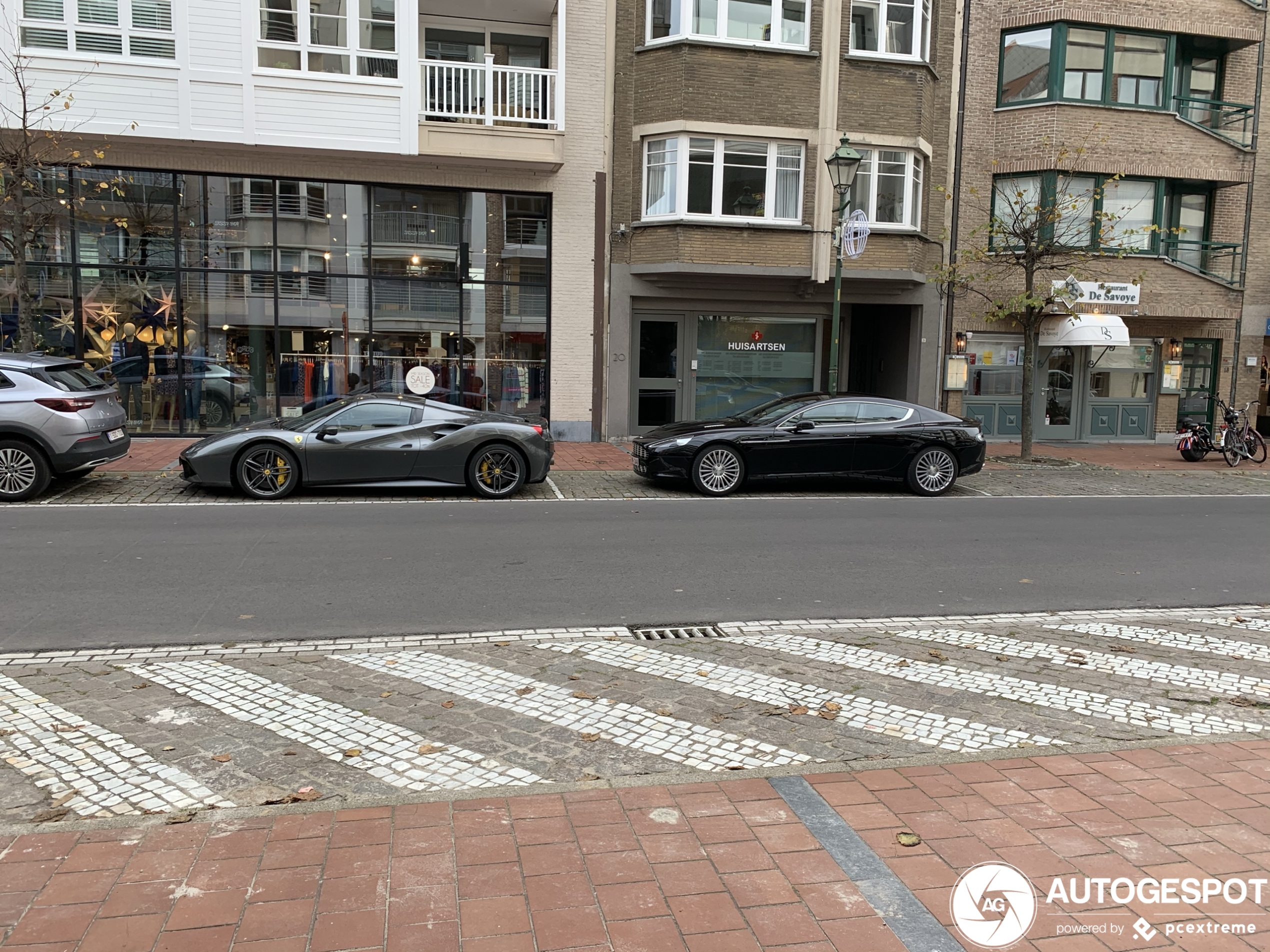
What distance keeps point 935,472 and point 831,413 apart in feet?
5.87

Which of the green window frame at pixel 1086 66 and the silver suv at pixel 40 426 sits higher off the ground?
A: the green window frame at pixel 1086 66

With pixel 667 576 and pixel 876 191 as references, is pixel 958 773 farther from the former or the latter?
pixel 876 191

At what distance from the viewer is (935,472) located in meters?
14.1

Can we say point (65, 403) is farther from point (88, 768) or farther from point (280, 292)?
point (88, 768)

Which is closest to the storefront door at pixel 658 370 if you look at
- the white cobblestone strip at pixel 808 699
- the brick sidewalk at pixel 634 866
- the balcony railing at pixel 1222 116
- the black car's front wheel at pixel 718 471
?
the black car's front wheel at pixel 718 471

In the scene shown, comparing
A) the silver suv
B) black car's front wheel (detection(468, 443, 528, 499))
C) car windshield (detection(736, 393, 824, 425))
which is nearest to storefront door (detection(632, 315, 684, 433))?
car windshield (detection(736, 393, 824, 425))

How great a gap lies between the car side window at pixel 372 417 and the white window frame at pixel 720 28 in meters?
10.1

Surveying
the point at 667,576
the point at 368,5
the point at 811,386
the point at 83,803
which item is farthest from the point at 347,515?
the point at 811,386

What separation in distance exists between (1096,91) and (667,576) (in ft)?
60.1

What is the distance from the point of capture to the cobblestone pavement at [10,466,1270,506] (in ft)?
39.5

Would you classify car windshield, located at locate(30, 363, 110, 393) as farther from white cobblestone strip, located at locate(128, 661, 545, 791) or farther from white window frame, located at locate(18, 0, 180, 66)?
white cobblestone strip, located at locate(128, 661, 545, 791)

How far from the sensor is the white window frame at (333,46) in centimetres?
1639

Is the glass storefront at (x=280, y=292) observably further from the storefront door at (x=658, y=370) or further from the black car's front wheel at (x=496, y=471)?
the black car's front wheel at (x=496, y=471)

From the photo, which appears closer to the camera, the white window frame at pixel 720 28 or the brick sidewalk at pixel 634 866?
the brick sidewalk at pixel 634 866
